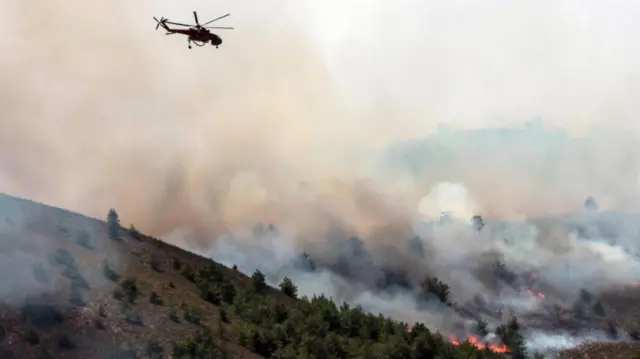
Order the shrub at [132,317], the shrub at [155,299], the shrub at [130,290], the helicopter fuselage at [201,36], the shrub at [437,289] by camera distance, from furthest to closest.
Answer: the shrub at [437,289] < the shrub at [155,299] < the shrub at [130,290] < the shrub at [132,317] < the helicopter fuselage at [201,36]

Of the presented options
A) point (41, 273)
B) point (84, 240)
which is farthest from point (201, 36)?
point (84, 240)

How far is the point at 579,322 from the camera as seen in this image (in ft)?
526

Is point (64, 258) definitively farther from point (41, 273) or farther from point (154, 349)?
point (154, 349)

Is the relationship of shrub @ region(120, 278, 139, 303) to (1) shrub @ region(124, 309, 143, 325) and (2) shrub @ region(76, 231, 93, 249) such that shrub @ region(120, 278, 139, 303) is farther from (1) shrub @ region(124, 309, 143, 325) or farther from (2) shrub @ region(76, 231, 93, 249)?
(2) shrub @ region(76, 231, 93, 249)

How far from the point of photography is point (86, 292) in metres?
84.9

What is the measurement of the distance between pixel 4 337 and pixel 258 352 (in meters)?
29.3

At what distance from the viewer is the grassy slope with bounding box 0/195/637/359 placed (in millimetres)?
71938

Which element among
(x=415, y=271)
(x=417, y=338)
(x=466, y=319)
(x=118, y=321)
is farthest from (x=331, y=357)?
(x=415, y=271)

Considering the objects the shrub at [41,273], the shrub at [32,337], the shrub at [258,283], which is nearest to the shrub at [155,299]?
the shrub at [41,273]

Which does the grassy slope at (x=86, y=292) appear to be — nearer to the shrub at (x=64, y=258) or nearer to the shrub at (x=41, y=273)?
the shrub at (x=41, y=273)

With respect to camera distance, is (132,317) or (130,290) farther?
(130,290)

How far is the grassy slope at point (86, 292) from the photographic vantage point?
71938 mm

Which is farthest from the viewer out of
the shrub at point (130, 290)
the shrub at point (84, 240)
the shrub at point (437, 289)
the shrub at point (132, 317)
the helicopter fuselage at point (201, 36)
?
the shrub at point (437, 289)

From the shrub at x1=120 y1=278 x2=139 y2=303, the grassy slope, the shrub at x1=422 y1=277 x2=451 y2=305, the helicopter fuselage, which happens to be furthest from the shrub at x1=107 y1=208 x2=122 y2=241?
the shrub at x1=422 y1=277 x2=451 y2=305
